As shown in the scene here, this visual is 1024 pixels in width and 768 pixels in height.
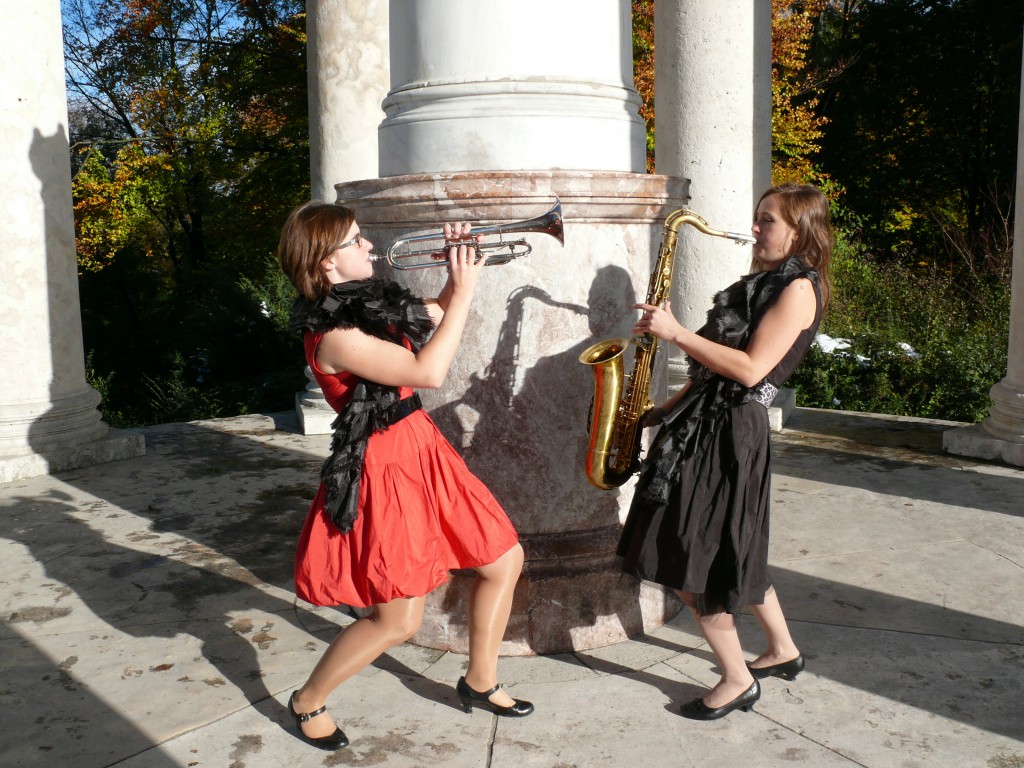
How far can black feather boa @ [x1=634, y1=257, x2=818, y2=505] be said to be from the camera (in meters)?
3.63

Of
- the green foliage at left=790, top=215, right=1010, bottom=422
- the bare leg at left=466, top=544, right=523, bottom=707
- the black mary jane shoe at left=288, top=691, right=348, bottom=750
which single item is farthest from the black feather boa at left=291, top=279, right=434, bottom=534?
the green foliage at left=790, top=215, right=1010, bottom=422

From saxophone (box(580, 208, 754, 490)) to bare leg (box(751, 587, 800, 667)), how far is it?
0.71 m

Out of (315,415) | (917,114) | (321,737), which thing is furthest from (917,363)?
(917,114)

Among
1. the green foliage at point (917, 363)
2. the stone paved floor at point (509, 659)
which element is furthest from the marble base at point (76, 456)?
the green foliage at point (917, 363)

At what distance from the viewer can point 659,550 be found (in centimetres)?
371

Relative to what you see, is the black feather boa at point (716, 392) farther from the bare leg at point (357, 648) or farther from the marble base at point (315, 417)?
the marble base at point (315, 417)

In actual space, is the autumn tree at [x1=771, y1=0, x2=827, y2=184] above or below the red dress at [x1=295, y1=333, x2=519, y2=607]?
above

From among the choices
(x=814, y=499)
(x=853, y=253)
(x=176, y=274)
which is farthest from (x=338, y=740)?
(x=176, y=274)

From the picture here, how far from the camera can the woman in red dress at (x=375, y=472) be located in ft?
11.0

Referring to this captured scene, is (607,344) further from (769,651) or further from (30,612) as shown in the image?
(30,612)

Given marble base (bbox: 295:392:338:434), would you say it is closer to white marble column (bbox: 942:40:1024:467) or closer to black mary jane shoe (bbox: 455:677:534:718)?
white marble column (bbox: 942:40:1024:467)

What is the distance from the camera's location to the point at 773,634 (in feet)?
12.9

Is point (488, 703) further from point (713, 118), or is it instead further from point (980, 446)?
point (713, 118)

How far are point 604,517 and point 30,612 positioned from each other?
274 cm
